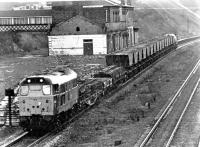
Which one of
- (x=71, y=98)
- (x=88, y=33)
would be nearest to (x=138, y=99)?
(x=71, y=98)

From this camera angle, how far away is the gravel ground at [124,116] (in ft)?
67.4

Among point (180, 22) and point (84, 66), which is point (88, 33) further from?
point (180, 22)

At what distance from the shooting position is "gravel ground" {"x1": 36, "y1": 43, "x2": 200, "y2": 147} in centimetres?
2053

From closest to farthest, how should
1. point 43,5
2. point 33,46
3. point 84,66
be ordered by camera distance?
point 84,66, point 33,46, point 43,5

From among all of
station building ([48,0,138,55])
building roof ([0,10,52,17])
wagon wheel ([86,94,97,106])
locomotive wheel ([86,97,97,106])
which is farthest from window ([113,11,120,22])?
locomotive wheel ([86,97,97,106])

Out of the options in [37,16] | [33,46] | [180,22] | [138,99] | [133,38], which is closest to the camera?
[138,99]

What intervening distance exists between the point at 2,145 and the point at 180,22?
3948 inches

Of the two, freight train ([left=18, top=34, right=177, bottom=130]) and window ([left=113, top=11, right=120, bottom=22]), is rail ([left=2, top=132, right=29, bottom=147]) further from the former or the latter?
window ([left=113, top=11, right=120, bottom=22])

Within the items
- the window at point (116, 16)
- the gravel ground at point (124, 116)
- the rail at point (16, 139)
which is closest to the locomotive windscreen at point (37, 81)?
the rail at point (16, 139)

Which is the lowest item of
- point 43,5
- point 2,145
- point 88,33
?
point 2,145

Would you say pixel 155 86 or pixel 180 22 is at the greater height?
pixel 180 22

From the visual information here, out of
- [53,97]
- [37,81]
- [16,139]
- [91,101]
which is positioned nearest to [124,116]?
[91,101]

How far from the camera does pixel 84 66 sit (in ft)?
160

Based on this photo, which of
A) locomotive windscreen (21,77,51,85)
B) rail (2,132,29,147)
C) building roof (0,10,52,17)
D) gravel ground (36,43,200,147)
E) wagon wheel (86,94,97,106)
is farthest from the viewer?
building roof (0,10,52,17)
